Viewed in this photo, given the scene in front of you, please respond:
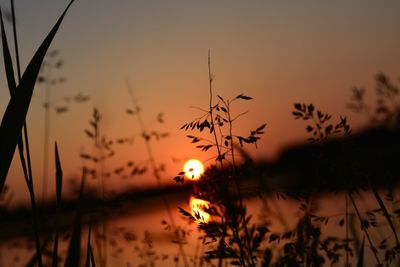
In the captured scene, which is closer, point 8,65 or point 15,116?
point 15,116

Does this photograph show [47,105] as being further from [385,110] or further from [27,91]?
[385,110]

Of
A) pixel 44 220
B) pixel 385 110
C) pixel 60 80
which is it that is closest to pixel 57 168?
pixel 60 80

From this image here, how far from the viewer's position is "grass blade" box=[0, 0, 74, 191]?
121cm

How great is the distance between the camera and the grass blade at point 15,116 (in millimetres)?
1211

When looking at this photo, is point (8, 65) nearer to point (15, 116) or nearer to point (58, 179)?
point (15, 116)

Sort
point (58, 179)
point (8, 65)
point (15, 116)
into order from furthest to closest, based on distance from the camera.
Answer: point (58, 179), point (8, 65), point (15, 116)

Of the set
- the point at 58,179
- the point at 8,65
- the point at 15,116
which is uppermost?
the point at 8,65

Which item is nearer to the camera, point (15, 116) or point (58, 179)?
point (15, 116)

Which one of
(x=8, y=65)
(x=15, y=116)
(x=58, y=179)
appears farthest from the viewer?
(x=58, y=179)

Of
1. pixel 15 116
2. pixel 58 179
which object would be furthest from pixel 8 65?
pixel 58 179

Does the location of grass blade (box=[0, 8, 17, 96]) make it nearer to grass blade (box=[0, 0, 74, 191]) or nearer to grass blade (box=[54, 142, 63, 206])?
grass blade (box=[0, 0, 74, 191])

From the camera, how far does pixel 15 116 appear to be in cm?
124

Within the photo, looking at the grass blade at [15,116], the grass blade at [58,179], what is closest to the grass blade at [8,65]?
the grass blade at [15,116]

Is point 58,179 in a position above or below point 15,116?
below
